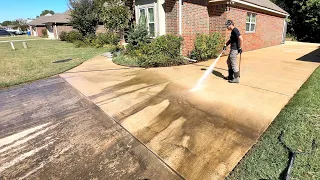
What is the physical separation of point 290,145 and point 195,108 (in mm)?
1921

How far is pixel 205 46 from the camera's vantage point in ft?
30.3

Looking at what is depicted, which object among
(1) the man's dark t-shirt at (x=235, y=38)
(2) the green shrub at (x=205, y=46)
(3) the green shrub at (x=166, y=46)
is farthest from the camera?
(2) the green shrub at (x=205, y=46)

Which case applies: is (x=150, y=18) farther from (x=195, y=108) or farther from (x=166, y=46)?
(x=195, y=108)

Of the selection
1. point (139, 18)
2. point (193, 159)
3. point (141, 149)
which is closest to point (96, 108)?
point (141, 149)

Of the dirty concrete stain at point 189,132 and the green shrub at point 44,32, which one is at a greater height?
the green shrub at point 44,32

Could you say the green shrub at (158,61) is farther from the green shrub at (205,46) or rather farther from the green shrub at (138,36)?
the green shrub at (138,36)

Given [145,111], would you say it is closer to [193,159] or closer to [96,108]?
[96,108]

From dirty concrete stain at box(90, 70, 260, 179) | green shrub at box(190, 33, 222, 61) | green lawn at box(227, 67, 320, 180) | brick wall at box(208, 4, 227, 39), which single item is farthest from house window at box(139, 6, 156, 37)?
green lawn at box(227, 67, 320, 180)

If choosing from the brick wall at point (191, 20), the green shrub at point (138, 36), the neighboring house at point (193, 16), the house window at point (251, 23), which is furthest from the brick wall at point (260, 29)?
the green shrub at point (138, 36)

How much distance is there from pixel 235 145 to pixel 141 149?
151 centimetres

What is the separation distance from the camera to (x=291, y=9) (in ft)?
76.1

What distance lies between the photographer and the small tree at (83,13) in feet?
66.8

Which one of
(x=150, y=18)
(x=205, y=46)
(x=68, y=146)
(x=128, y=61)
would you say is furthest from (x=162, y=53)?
(x=68, y=146)

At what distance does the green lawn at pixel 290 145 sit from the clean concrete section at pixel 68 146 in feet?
3.47
